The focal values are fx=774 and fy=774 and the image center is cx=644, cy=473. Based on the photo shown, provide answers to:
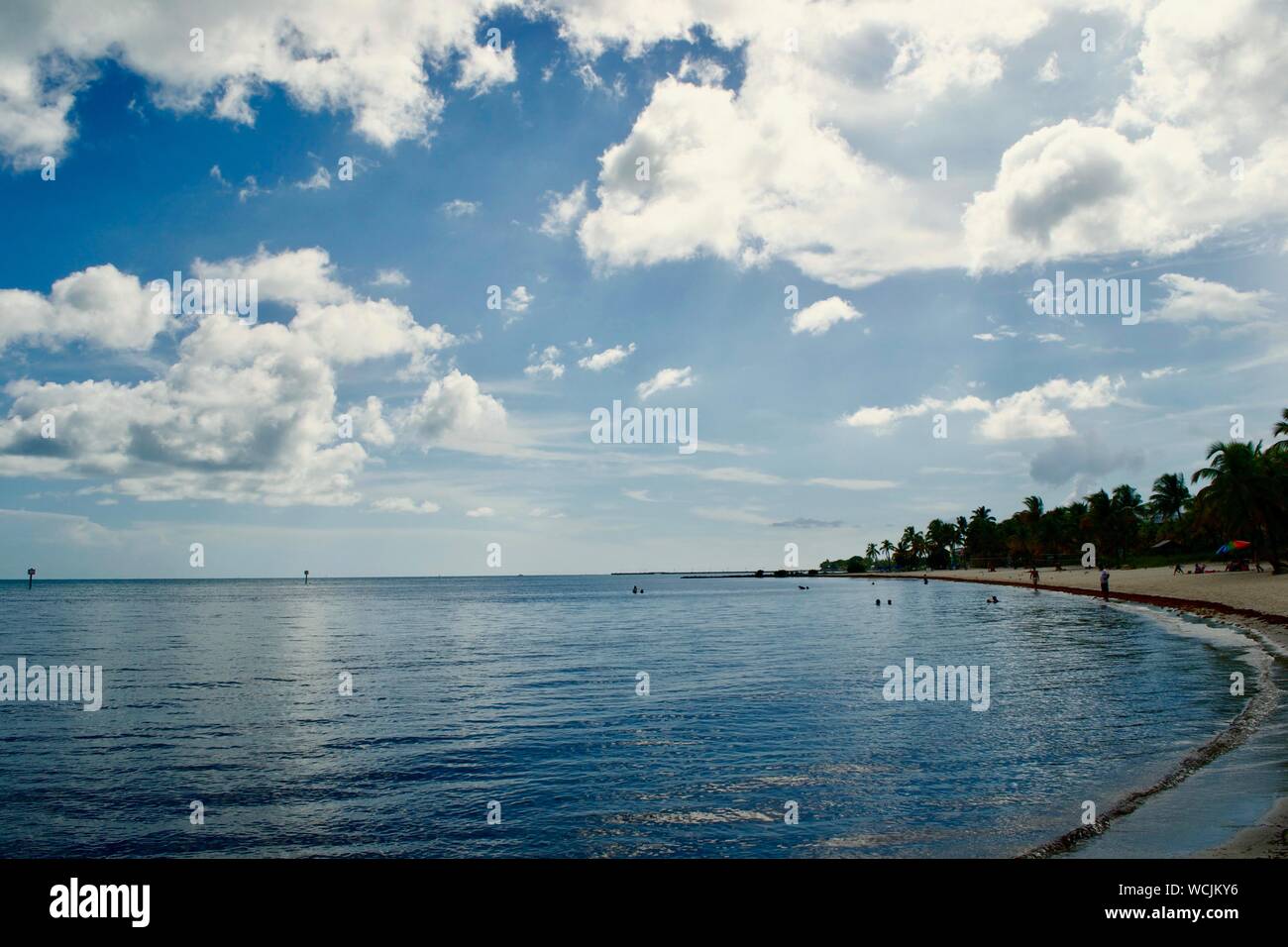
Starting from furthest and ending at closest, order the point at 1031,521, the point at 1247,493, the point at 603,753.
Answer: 1. the point at 1031,521
2. the point at 1247,493
3. the point at 603,753

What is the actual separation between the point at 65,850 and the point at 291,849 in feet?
13.4

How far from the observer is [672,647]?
172 feet

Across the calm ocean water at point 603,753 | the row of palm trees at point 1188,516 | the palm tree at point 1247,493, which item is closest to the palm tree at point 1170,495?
the row of palm trees at point 1188,516

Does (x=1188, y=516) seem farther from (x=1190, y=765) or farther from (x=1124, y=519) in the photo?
(x=1190, y=765)

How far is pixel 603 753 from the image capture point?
2089 centimetres

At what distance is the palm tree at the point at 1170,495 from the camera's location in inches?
6339

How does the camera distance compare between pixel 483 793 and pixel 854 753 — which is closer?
pixel 483 793

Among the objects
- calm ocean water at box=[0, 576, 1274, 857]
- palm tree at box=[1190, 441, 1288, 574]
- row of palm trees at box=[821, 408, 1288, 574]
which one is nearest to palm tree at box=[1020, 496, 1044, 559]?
row of palm trees at box=[821, 408, 1288, 574]

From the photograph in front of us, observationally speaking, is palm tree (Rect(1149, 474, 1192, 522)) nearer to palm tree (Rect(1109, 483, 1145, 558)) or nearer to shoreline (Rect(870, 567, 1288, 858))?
palm tree (Rect(1109, 483, 1145, 558))

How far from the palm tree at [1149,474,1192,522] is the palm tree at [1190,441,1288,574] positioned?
80.9m

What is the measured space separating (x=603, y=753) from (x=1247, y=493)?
294 feet

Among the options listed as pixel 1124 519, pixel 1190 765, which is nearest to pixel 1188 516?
pixel 1124 519

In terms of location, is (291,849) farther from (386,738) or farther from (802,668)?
(802,668)
